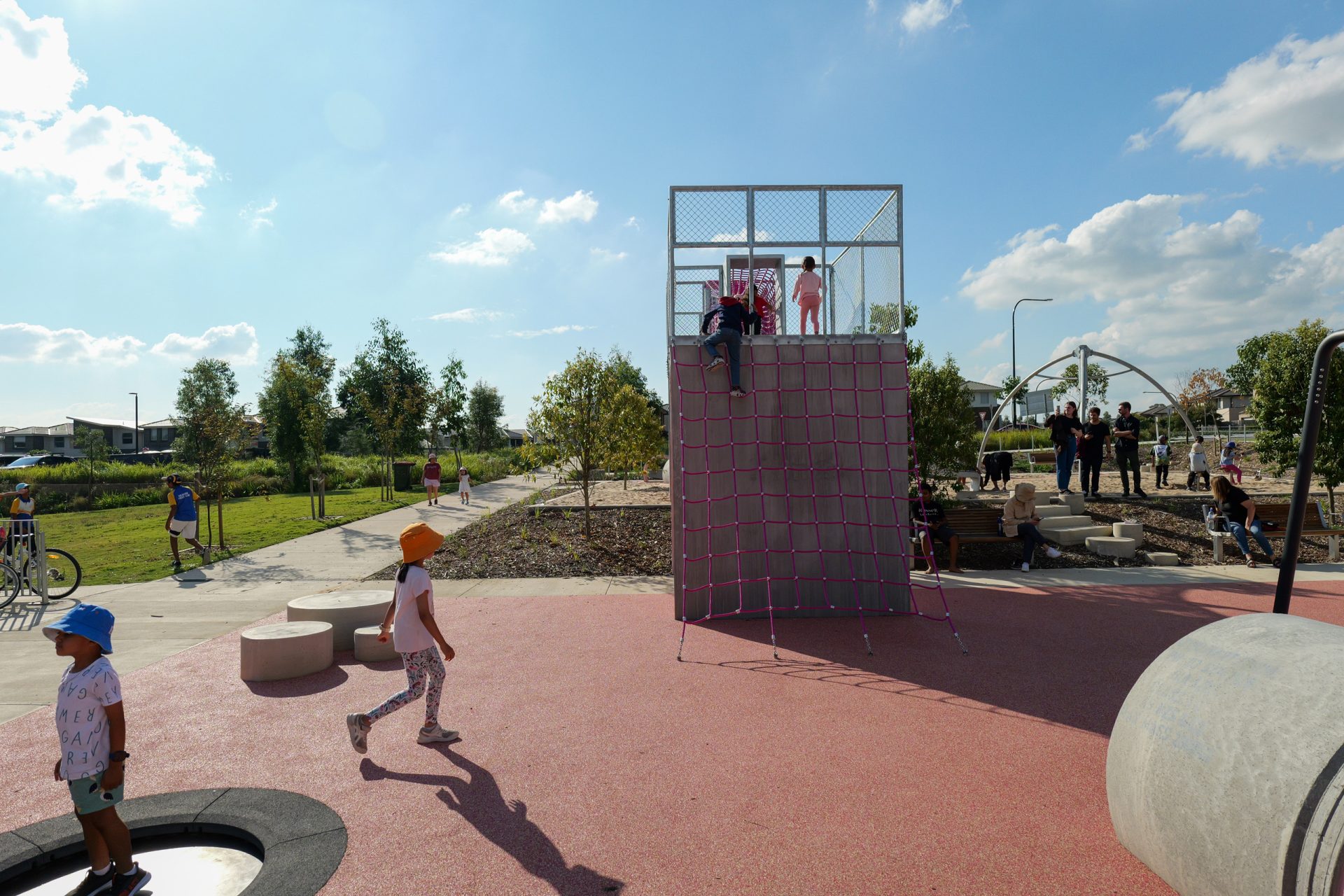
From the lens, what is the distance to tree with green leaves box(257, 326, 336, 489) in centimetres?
2227

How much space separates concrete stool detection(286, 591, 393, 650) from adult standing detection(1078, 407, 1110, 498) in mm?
13525

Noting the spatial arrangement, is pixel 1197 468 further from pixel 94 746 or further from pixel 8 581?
pixel 8 581

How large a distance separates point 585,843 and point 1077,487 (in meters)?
17.2

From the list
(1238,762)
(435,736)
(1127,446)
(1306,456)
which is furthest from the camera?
(1127,446)

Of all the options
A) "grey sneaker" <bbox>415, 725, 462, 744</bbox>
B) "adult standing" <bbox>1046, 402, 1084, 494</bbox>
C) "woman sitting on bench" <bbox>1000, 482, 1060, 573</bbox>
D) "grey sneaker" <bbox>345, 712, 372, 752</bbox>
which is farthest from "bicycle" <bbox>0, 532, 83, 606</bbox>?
"adult standing" <bbox>1046, 402, 1084, 494</bbox>

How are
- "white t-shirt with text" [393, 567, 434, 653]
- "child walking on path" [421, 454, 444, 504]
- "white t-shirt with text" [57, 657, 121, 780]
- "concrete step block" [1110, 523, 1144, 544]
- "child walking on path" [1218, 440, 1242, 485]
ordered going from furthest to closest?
"child walking on path" [421, 454, 444, 504]
"child walking on path" [1218, 440, 1242, 485]
"concrete step block" [1110, 523, 1144, 544]
"white t-shirt with text" [393, 567, 434, 653]
"white t-shirt with text" [57, 657, 121, 780]

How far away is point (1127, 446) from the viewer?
15.6m

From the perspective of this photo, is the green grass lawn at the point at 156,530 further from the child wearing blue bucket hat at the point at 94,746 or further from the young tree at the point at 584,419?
the child wearing blue bucket hat at the point at 94,746

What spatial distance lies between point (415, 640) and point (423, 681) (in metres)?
0.37

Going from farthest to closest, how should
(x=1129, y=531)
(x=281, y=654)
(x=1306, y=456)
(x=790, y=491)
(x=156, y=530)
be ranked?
(x=156, y=530) → (x=1129, y=531) → (x=790, y=491) → (x=281, y=654) → (x=1306, y=456)

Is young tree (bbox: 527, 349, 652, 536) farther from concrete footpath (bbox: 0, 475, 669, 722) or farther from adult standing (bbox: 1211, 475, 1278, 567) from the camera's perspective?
adult standing (bbox: 1211, 475, 1278, 567)

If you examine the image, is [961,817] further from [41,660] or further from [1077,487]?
[1077,487]

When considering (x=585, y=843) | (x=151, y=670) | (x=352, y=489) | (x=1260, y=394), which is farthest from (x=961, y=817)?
(x=352, y=489)

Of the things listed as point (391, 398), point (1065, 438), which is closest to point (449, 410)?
point (391, 398)
